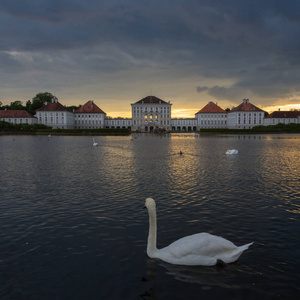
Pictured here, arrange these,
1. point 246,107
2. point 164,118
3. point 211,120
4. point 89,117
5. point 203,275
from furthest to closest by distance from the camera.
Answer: point 211,120
point 164,118
point 89,117
point 246,107
point 203,275

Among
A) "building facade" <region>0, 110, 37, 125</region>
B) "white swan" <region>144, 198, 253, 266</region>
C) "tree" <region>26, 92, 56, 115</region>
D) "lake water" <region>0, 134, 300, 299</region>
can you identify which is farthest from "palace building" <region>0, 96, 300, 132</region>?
"white swan" <region>144, 198, 253, 266</region>

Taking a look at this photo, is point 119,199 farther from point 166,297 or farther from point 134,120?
point 134,120

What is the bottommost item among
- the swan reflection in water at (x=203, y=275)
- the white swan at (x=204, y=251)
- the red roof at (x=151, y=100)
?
the swan reflection in water at (x=203, y=275)

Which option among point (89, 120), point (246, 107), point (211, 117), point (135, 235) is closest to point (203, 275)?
point (135, 235)

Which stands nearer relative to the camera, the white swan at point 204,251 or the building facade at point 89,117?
the white swan at point 204,251

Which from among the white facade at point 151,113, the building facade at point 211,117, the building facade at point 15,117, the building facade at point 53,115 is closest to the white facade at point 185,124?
the building facade at point 211,117

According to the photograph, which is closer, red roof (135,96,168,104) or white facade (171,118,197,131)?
red roof (135,96,168,104)

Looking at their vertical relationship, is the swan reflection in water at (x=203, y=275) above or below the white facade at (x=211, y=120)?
below

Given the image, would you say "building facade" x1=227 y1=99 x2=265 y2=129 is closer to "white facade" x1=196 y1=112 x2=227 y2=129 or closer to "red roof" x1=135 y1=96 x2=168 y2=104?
"white facade" x1=196 y1=112 x2=227 y2=129

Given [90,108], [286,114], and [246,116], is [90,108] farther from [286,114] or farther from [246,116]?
[286,114]

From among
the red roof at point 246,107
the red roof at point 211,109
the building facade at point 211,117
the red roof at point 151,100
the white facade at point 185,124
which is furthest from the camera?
the white facade at point 185,124

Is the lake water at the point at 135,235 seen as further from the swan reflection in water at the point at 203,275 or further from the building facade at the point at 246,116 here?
the building facade at the point at 246,116

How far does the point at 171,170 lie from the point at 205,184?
4672 millimetres

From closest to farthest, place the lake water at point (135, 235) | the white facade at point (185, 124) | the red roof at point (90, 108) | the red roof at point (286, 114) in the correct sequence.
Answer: the lake water at point (135, 235) → the red roof at point (286, 114) → the red roof at point (90, 108) → the white facade at point (185, 124)
